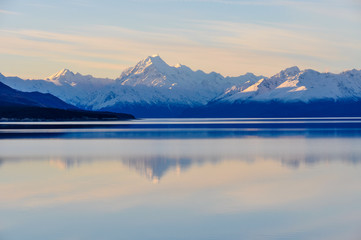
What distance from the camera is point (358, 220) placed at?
2772 centimetres

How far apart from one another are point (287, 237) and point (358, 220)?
16.1 feet

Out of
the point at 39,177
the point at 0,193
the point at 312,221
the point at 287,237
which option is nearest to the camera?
the point at 287,237

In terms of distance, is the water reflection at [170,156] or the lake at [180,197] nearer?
the lake at [180,197]

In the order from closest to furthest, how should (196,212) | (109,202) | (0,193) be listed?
(196,212) → (109,202) → (0,193)

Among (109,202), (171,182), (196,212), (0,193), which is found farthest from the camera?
(171,182)

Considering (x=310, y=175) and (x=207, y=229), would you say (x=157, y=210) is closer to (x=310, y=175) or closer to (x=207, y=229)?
(x=207, y=229)

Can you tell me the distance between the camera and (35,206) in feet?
104

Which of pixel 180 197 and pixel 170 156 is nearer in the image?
pixel 180 197

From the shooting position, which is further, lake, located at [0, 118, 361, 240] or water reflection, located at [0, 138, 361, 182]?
water reflection, located at [0, 138, 361, 182]

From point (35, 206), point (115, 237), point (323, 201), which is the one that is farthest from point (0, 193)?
point (323, 201)

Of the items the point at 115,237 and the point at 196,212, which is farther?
the point at 196,212

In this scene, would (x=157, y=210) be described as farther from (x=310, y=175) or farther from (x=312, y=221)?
(x=310, y=175)

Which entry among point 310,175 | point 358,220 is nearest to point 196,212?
point 358,220

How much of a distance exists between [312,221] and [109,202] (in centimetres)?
1105
